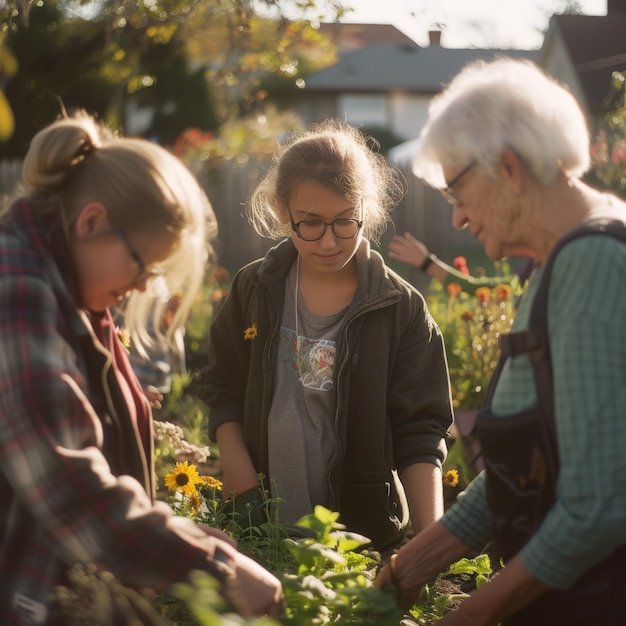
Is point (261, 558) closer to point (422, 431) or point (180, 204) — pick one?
point (422, 431)

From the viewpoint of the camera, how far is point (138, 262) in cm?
189

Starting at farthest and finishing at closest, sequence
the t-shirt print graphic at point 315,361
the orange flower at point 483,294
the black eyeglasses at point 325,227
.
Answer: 1. the orange flower at point 483,294
2. the t-shirt print graphic at point 315,361
3. the black eyeglasses at point 325,227

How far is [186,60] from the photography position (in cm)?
1895

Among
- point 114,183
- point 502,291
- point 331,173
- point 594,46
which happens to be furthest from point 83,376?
point 594,46

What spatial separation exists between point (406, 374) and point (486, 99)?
1.36 m

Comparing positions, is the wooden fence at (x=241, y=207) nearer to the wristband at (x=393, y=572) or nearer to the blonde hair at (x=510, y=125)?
the wristband at (x=393, y=572)

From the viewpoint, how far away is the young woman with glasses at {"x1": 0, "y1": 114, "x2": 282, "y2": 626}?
169 cm

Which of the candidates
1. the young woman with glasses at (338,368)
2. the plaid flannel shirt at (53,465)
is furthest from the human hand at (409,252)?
the plaid flannel shirt at (53,465)

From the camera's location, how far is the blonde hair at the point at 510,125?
6.51 ft

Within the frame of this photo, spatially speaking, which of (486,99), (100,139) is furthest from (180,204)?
(486,99)

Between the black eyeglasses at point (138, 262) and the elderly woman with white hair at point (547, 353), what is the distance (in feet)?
2.13

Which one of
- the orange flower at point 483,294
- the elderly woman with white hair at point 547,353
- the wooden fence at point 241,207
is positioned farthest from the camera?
the wooden fence at point 241,207

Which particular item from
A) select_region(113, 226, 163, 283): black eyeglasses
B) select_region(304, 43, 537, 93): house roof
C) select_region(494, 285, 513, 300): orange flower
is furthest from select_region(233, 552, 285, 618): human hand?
select_region(304, 43, 537, 93): house roof

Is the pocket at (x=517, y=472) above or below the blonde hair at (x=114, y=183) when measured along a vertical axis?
below
